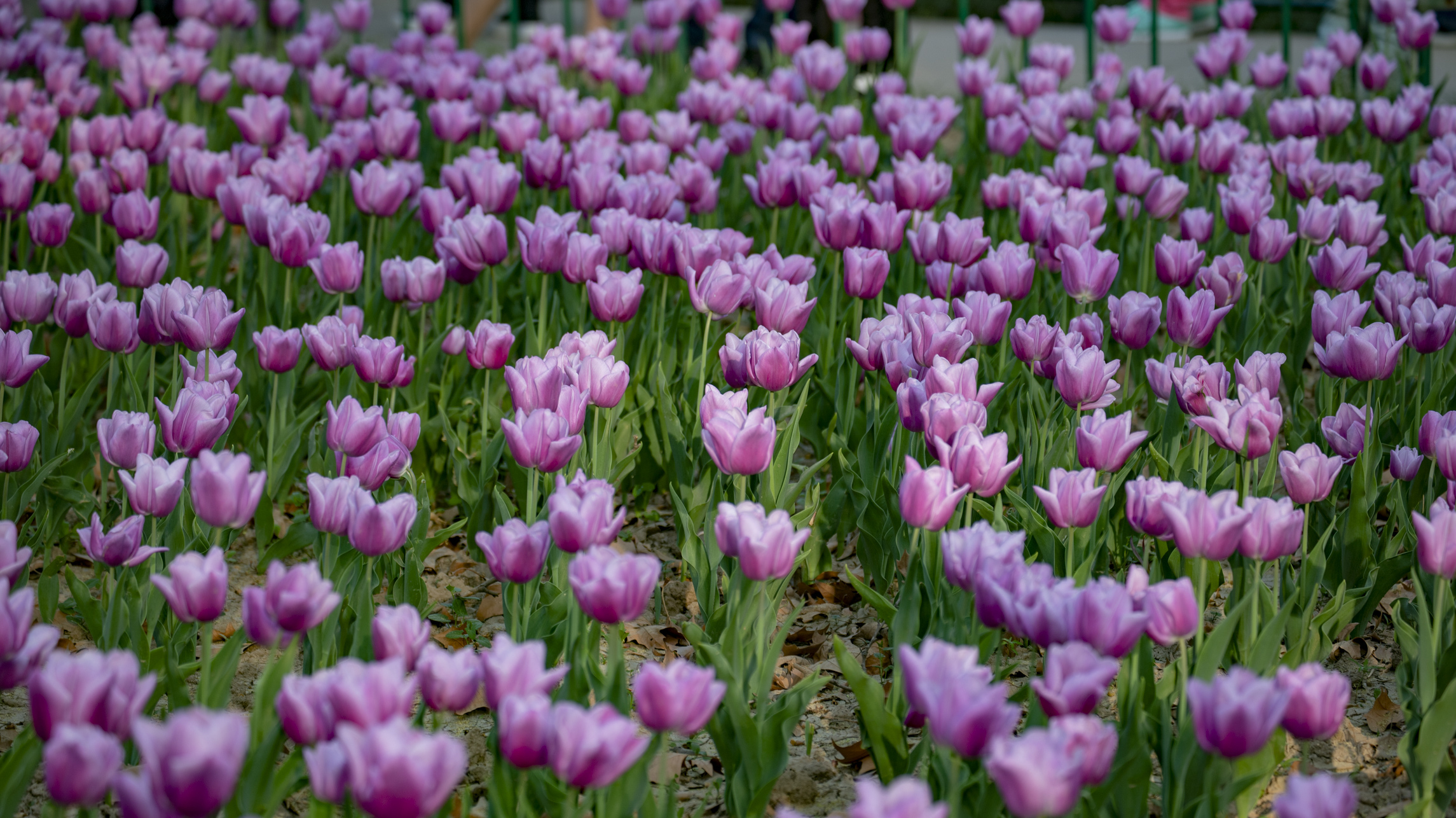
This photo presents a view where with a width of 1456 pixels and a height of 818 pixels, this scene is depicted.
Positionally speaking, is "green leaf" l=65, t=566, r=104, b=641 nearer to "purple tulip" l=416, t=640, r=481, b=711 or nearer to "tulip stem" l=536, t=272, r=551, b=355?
"purple tulip" l=416, t=640, r=481, b=711

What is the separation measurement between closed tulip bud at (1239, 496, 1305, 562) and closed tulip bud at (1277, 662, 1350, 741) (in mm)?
300

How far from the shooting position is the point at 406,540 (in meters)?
2.54

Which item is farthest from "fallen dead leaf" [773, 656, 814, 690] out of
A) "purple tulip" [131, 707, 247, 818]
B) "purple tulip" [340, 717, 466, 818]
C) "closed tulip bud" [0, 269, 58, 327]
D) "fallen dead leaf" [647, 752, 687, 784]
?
"closed tulip bud" [0, 269, 58, 327]

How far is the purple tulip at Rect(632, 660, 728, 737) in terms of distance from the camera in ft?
5.19

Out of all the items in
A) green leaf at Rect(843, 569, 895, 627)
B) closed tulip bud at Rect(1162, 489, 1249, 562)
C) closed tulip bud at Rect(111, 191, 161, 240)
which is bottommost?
green leaf at Rect(843, 569, 895, 627)

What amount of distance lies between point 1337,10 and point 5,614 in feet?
24.3

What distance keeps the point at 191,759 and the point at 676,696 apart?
1.70 feet

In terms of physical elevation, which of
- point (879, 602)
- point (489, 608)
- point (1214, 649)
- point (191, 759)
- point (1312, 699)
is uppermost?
point (191, 759)

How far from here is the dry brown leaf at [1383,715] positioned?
7.73 feet

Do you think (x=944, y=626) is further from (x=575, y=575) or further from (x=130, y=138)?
(x=130, y=138)

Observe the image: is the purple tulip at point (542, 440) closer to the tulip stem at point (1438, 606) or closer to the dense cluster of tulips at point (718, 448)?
the dense cluster of tulips at point (718, 448)

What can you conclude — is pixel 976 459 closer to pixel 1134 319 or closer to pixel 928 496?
pixel 928 496

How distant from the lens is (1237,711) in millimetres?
1538

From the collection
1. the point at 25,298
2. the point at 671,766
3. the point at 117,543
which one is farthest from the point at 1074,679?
the point at 25,298
